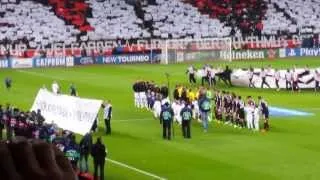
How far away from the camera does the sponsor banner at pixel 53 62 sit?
62562 millimetres

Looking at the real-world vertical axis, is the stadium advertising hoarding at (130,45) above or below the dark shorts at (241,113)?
above

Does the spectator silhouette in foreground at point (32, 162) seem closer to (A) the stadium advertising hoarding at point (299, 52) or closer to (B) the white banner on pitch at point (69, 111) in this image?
(B) the white banner on pitch at point (69, 111)

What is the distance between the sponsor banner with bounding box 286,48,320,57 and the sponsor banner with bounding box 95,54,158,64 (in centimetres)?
1400

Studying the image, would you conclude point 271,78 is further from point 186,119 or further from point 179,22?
point 179,22

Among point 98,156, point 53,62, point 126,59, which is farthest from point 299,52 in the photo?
point 98,156

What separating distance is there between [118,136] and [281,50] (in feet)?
144

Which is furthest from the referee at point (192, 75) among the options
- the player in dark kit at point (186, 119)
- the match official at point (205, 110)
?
the player in dark kit at point (186, 119)

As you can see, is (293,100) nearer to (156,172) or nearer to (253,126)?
(253,126)

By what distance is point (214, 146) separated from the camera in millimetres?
25984

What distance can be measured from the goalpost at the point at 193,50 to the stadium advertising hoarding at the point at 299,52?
7870 mm

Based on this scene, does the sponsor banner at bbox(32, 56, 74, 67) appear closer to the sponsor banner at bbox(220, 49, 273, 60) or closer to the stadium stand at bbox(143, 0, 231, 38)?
the stadium stand at bbox(143, 0, 231, 38)

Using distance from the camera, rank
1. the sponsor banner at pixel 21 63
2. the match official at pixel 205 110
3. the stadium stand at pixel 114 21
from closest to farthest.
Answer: the match official at pixel 205 110
the sponsor banner at pixel 21 63
the stadium stand at pixel 114 21

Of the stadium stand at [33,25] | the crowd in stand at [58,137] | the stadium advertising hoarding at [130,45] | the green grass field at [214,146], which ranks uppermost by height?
the stadium stand at [33,25]

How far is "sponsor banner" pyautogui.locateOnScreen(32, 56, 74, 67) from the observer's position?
6256 centimetres
